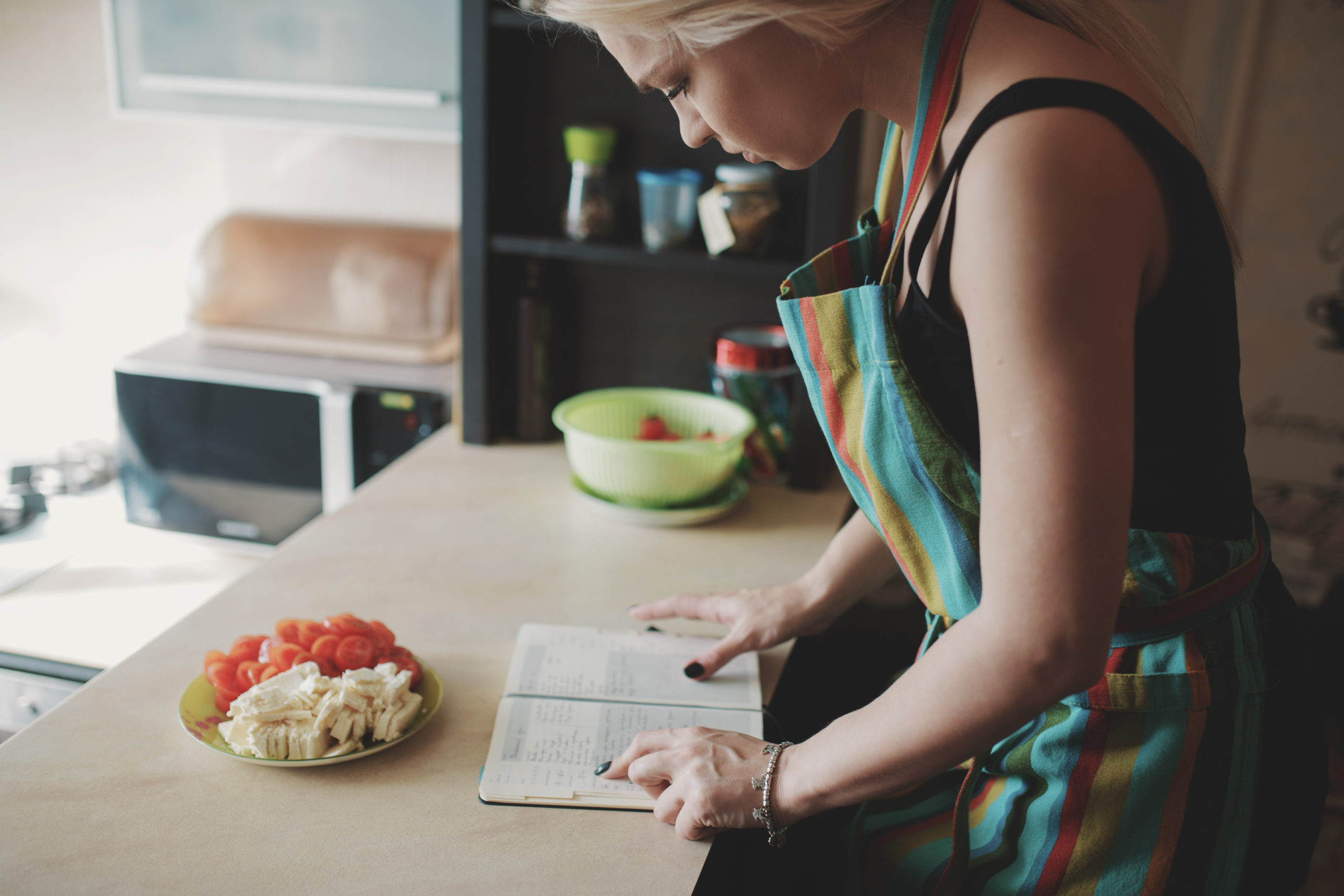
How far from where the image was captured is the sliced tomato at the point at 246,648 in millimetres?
910

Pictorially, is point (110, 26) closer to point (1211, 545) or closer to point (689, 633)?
point (689, 633)

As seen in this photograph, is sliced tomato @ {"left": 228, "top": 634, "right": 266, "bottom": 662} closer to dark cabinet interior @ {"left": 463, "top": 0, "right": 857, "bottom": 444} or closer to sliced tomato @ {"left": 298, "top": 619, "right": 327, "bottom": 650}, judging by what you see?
sliced tomato @ {"left": 298, "top": 619, "right": 327, "bottom": 650}

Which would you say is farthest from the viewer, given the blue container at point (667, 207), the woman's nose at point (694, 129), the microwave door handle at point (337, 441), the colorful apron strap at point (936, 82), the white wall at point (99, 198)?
the white wall at point (99, 198)

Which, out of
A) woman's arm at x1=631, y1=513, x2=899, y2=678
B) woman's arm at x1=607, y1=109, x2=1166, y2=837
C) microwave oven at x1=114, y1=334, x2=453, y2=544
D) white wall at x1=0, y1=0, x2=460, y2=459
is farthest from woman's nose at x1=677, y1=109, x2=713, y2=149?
white wall at x1=0, y1=0, x2=460, y2=459

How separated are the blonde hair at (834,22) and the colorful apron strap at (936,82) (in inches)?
1.4

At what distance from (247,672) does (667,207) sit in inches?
35.3

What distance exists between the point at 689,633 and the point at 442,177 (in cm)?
157

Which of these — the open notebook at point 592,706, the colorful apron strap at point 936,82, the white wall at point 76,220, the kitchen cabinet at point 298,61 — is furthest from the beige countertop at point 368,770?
the white wall at point 76,220

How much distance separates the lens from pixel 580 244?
1.52 meters

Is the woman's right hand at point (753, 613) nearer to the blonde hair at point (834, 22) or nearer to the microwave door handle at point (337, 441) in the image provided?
the blonde hair at point (834, 22)

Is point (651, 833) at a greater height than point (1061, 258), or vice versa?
point (1061, 258)

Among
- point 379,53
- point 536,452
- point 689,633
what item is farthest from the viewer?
point 379,53

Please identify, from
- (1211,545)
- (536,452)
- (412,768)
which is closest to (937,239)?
(1211,545)

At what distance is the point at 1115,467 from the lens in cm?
58
